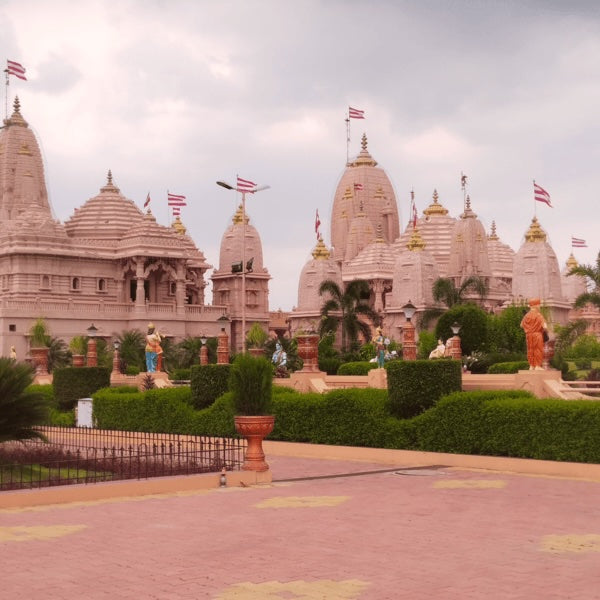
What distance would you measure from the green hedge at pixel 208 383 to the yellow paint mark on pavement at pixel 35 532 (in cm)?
1556

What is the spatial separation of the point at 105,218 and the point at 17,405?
6000 centimetres

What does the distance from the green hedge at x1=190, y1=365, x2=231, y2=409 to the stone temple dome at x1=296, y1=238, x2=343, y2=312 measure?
52879 millimetres

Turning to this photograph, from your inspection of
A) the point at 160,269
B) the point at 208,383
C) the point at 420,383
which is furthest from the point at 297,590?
the point at 160,269

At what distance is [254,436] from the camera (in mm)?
19000

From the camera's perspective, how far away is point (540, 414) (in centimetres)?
2069

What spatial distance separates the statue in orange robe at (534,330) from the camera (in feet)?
74.0

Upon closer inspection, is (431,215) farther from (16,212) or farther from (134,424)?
(134,424)

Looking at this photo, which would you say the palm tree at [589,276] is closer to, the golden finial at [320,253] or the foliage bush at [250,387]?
the foliage bush at [250,387]

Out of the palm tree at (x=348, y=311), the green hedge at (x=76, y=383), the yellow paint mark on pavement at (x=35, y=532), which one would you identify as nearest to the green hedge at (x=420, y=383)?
the yellow paint mark on pavement at (x=35, y=532)

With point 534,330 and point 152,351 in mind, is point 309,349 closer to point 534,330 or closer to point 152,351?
point 534,330

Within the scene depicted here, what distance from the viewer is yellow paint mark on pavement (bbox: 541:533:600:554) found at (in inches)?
461

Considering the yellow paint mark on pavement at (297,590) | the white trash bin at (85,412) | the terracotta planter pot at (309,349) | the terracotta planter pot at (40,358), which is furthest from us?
the terracotta planter pot at (40,358)

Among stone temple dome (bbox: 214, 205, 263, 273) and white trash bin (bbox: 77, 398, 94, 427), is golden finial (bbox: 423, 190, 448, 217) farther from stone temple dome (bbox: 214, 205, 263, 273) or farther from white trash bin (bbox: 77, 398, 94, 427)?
white trash bin (bbox: 77, 398, 94, 427)

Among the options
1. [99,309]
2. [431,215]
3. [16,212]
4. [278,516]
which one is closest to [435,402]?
[278,516]
